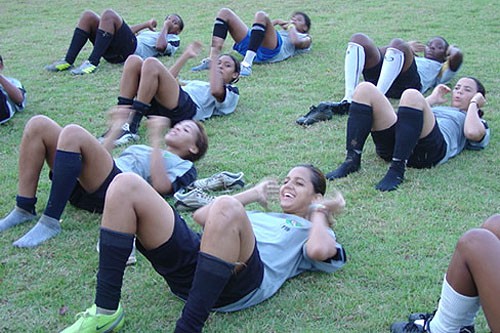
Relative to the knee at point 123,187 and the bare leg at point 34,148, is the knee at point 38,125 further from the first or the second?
the knee at point 123,187

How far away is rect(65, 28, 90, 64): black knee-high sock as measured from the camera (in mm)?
7945

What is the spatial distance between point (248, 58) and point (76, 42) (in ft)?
7.31

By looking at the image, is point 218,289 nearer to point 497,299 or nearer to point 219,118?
point 497,299

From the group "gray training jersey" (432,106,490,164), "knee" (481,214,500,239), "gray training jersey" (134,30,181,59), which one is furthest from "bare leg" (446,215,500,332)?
"gray training jersey" (134,30,181,59)

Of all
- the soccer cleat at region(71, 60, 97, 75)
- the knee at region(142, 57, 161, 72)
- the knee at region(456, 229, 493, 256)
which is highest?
the knee at region(456, 229, 493, 256)

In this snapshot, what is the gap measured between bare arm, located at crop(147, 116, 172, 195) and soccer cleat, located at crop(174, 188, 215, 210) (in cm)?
14

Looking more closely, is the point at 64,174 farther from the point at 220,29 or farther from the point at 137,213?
the point at 220,29

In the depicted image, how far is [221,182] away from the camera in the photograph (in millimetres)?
4613

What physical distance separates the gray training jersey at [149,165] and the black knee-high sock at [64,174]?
Answer: 552 millimetres

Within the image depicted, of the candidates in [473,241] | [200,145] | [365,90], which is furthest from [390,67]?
[473,241]

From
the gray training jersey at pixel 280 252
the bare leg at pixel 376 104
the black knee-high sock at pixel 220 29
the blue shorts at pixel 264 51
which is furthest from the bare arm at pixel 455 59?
the gray training jersey at pixel 280 252

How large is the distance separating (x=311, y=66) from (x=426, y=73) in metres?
1.60

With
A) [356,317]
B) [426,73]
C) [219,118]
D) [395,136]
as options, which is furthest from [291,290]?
[426,73]

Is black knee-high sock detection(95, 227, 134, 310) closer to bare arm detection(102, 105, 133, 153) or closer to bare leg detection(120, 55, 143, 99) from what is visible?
bare arm detection(102, 105, 133, 153)
